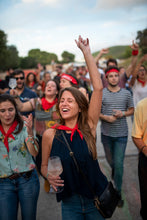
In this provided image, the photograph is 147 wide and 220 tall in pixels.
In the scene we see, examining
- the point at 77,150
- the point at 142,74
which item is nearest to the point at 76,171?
the point at 77,150

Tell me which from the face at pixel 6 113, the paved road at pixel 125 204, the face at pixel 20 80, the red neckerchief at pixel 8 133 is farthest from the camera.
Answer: the face at pixel 20 80

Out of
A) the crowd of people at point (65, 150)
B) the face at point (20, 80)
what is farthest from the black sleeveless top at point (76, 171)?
the face at point (20, 80)

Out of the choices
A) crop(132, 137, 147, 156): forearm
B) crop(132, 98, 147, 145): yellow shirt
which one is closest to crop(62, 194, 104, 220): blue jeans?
crop(132, 137, 147, 156): forearm

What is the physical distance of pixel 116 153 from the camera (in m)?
3.45

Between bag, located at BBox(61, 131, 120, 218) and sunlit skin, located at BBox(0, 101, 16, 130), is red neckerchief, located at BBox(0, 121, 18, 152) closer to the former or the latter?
sunlit skin, located at BBox(0, 101, 16, 130)

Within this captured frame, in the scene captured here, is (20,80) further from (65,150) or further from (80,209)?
(80,209)

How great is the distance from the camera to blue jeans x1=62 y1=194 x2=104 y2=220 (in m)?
1.87

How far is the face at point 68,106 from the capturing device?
6.65ft

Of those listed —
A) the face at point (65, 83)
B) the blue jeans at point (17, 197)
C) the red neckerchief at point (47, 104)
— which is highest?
the face at point (65, 83)

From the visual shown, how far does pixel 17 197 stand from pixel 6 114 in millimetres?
1008

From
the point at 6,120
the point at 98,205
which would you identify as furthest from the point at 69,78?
the point at 98,205

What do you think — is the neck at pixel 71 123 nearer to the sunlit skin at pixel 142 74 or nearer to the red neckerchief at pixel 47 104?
the red neckerchief at pixel 47 104

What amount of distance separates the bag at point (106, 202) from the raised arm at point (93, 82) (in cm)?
64

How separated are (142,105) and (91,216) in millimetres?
1409
